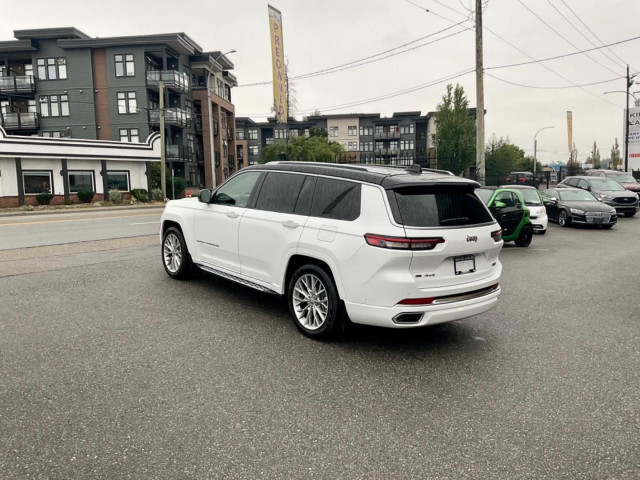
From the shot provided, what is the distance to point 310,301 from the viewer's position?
5023 millimetres

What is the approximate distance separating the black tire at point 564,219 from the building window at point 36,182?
32.1 metres

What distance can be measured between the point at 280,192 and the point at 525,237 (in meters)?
8.99

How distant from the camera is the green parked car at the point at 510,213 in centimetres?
1198

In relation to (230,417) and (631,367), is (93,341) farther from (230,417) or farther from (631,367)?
(631,367)

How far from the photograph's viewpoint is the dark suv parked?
67.8ft

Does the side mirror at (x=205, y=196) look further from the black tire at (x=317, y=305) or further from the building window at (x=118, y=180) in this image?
the building window at (x=118, y=180)

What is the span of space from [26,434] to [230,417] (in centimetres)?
130

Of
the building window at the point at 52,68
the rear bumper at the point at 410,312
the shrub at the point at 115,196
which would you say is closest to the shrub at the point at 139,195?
the shrub at the point at 115,196

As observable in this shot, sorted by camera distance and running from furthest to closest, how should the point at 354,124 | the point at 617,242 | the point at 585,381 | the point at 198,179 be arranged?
1. the point at 354,124
2. the point at 198,179
3. the point at 617,242
4. the point at 585,381

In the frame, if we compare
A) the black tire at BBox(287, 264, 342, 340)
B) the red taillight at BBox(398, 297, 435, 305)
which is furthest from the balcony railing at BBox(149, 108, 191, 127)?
the red taillight at BBox(398, 297, 435, 305)

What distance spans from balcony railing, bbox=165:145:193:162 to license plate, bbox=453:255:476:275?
44.6 metres

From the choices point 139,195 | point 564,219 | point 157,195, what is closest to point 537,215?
point 564,219

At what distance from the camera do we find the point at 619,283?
802 cm

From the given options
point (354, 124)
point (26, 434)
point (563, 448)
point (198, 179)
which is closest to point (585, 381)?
point (563, 448)
